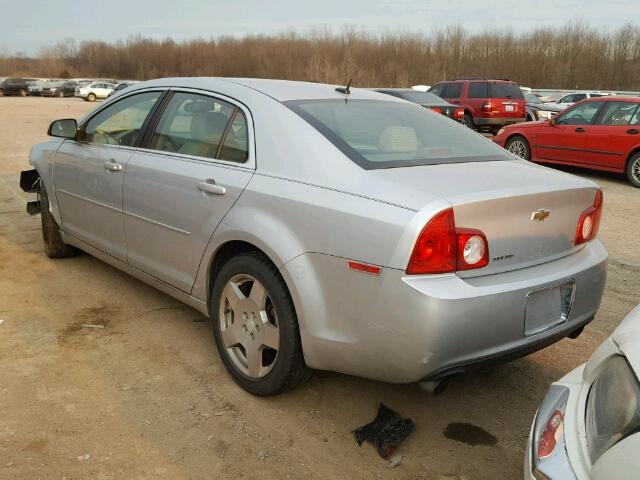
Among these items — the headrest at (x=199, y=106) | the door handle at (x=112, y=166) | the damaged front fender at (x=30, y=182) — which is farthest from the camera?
the damaged front fender at (x=30, y=182)

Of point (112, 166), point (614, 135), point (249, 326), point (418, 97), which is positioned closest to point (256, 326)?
point (249, 326)

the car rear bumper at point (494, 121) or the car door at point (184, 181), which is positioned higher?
the car door at point (184, 181)

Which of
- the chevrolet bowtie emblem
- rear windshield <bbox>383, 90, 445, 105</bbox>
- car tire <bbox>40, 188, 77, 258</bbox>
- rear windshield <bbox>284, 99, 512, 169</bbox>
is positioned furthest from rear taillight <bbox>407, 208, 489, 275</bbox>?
rear windshield <bbox>383, 90, 445, 105</bbox>

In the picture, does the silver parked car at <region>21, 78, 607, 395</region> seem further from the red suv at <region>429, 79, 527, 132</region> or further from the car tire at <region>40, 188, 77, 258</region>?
the red suv at <region>429, 79, 527, 132</region>

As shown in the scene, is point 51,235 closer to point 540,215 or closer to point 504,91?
point 540,215

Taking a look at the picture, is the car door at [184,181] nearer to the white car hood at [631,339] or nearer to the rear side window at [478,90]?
the white car hood at [631,339]

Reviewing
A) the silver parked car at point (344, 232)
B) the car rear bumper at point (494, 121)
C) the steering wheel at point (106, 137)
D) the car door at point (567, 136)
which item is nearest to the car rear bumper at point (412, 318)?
the silver parked car at point (344, 232)

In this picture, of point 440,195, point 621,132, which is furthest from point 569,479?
point 621,132

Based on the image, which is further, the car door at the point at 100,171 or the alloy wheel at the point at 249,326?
the car door at the point at 100,171

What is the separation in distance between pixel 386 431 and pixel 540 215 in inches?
47.8

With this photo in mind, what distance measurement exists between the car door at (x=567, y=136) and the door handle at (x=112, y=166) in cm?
906

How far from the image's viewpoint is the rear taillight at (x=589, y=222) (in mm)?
2879

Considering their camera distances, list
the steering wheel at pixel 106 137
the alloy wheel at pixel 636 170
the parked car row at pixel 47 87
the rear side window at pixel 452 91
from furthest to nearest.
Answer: the parked car row at pixel 47 87 < the rear side window at pixel 452 91 < the alloy wheel at pixel 636 170 < the steering wheel at pixel 106 137

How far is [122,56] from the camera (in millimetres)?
98750
